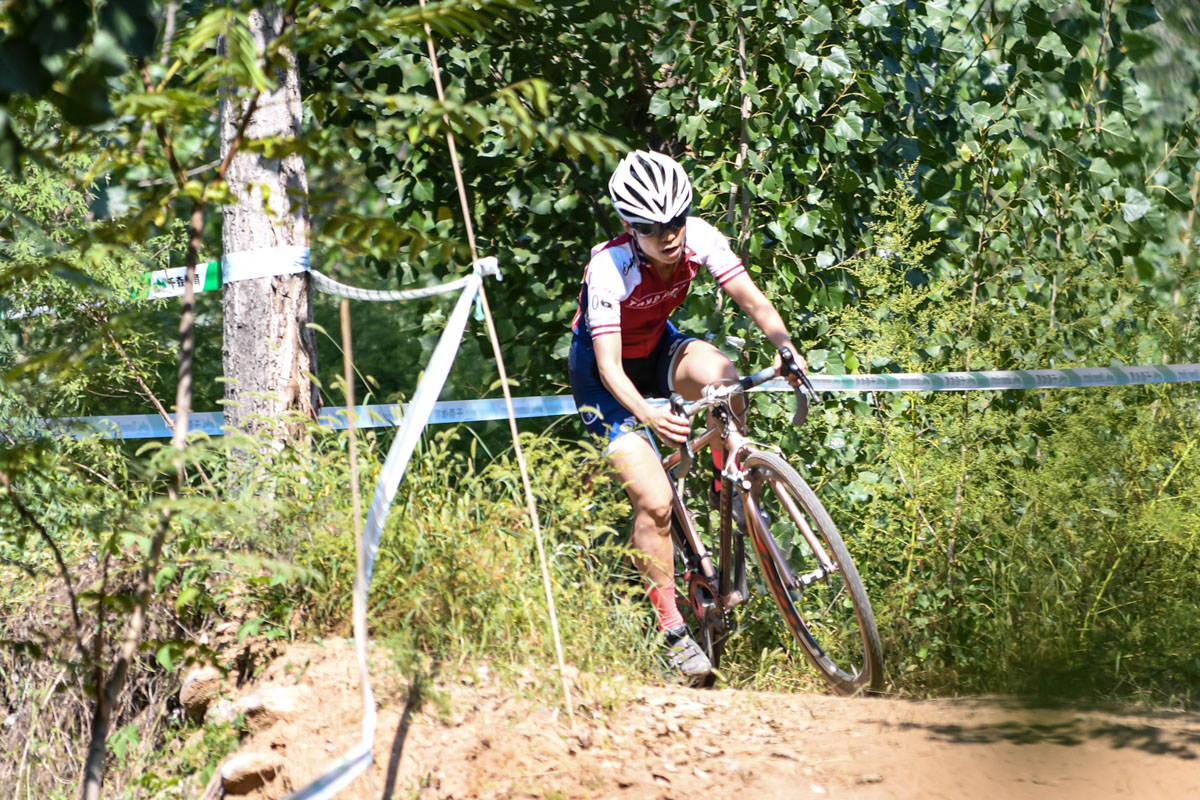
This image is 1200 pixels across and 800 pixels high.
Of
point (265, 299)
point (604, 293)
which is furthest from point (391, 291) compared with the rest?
point (604, 293)

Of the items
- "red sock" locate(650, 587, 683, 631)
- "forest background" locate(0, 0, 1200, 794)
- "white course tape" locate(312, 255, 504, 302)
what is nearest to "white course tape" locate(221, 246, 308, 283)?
"white course tape" locate(312, 255, 504, 302)

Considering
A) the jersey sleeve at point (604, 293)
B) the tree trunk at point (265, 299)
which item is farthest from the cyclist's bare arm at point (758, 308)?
the tree trunk at point (265, 299)

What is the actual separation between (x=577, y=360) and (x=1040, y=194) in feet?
Result: 7.81

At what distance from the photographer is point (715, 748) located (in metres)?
2.87

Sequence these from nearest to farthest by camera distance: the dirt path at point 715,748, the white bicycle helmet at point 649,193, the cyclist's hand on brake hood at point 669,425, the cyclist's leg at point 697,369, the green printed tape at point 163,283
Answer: the dirt path at point 715,748 < the cyclist's hand on brake hood at point 669,425 < the white bicycle helmet at point 649,193 < the cyclist's leg at point 697,369 < the green printed tape at point 163,283

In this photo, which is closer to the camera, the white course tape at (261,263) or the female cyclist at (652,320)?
the female cyclist at (652,320)

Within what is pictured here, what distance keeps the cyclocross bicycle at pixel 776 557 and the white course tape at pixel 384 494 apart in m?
0.75

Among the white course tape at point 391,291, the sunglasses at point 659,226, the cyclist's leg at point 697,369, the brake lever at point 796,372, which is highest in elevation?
the sunglasses at point 659,226

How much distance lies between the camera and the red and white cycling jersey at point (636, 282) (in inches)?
147

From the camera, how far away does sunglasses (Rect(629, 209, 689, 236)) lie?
3.67m

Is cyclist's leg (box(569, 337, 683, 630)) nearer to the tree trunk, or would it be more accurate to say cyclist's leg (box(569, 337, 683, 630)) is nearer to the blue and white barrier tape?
the blue and white barrier tape

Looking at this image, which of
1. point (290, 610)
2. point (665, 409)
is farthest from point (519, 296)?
point (290, 610)

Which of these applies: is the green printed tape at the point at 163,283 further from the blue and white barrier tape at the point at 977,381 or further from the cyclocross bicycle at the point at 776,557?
the cyclocross bicycle at the point at 776,557

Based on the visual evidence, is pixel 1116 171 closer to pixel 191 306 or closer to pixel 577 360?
pixel 577 360
